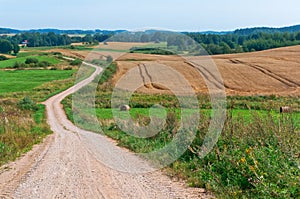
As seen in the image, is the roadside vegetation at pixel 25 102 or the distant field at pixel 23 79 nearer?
the roadside vegetation at pixel 25 102

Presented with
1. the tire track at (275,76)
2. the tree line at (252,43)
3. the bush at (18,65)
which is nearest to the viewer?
the tire track at (275,76)

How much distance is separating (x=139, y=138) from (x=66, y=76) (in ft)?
183

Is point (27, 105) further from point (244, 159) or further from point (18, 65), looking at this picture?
point (18, 65)

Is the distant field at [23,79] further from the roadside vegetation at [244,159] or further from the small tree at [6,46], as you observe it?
the small tree at [6,46]

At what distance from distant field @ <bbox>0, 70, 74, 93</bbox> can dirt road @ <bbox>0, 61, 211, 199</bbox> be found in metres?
43.2

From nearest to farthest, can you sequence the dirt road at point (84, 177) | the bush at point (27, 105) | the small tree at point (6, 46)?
1. the dirt road at point (84, 177)
2. the bush at point (27, 105)
3. the small tree at point (6, 46)

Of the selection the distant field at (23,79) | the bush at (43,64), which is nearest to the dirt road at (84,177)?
the distant field at (23,79)

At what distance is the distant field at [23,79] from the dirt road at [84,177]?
43243 mm

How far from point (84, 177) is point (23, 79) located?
2407 inches

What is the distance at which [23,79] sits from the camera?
67688 millimetres

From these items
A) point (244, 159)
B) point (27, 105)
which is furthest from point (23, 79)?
point (244, 159)

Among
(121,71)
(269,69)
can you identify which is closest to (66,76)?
(121,71)

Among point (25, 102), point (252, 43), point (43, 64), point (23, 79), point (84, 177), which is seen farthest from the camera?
point (252, 43)

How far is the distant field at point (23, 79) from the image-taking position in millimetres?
56406
